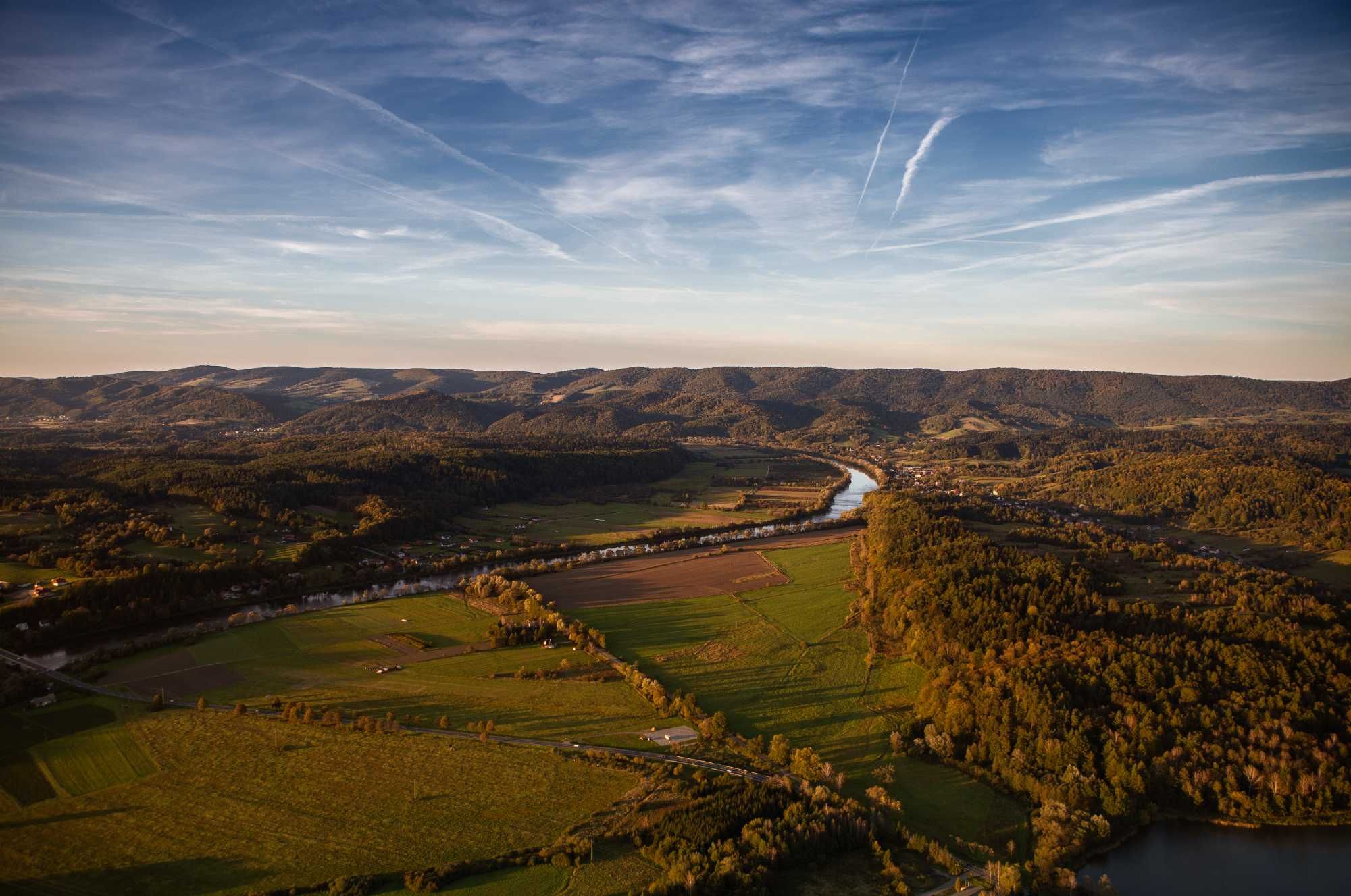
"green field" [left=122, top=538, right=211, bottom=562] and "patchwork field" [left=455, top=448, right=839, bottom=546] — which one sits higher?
"green field" [left=122, top=538, right=211, bottom=562]

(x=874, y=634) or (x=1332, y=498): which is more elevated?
(x=1332, y=498)

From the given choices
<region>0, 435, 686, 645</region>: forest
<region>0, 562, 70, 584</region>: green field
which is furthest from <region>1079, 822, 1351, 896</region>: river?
<region>0, 562, 70, 584</region>: green field

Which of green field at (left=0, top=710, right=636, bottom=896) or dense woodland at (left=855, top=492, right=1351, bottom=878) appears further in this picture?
dense woodland at (left=855, top=492, right=1351, bottom=878)

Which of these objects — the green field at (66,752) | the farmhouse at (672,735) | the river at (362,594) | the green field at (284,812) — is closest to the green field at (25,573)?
the river at (362,594)

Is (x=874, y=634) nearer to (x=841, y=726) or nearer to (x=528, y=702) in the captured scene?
(x=841, y=726)

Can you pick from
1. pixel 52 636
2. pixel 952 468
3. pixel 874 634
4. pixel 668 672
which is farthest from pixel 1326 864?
pixel 952 468

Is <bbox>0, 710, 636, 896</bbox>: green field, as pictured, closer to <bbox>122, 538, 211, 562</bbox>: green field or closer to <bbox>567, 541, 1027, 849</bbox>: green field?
<bbox>567, 541, 1027, 849</bbox>: green field

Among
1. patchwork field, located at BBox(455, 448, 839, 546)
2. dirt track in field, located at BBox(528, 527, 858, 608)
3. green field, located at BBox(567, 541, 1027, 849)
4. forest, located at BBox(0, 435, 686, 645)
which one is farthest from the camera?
patchwork field, located at BBox(455, 448, 839, 546)
